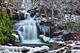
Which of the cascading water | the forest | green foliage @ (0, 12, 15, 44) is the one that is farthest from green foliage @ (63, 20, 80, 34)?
green foliage @ (0, 12, 15, 44)

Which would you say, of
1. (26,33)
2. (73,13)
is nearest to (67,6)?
(73,13)

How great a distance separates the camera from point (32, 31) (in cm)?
773

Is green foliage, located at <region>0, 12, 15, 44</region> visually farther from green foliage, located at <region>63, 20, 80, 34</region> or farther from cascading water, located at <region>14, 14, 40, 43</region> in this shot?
green foliage, located at <region>63, 20, 80, 34</region>

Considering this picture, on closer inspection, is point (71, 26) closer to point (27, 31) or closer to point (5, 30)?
point (27, 31)

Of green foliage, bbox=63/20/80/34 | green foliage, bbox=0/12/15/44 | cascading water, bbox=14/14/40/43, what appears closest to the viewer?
green foliage, bbox=0/12/15/44

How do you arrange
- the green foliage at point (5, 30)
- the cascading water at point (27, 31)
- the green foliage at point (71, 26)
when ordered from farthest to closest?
the green foliage at point (71, 26) < the cascading water at point (27, 31) < the green foliage at point (5, 30)

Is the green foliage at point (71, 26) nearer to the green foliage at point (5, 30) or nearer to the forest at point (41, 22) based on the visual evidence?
the forest at point (41, 22)

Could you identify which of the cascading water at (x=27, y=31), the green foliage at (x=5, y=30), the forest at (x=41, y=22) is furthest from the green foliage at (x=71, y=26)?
the green foliage at (x=5, y=30)

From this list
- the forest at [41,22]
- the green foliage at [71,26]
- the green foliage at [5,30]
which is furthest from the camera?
the green foliage at [71,26]

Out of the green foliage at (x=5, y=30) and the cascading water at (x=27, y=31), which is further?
the cascading water at (x=27, y=31)

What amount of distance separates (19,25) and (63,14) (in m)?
4.15

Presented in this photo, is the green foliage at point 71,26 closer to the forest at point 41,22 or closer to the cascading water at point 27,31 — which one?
the forest at point 41,22

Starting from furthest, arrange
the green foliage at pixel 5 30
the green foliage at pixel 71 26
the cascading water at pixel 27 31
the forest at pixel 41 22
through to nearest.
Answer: the green foliage at pixel 71 26 → the cascading water at pixel 27 31 → the forest at pixel 41 22 → the green foliage at pixel 5 30

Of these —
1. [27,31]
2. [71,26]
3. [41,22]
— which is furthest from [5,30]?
[71,26]
